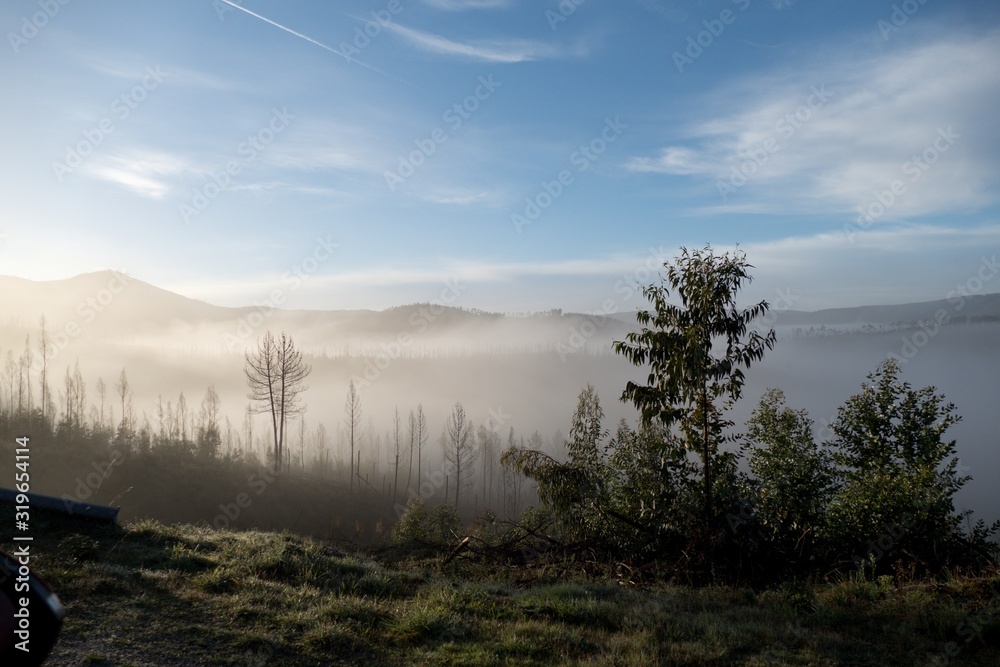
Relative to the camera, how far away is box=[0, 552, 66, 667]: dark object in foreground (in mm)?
2486

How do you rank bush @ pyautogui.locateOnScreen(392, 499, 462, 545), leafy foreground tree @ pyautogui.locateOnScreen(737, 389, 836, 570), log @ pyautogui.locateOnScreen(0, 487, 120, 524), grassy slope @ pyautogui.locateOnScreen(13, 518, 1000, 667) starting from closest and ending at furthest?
grassy slope @ pyautogui.locateOnScreen(13, 518, 1000, 667) < log @ pyautogui.locateOnScreen(0, 487, 120, 524) < leafy foreground tree @ pyautogui.locateOnScreen(737, 389, 836, 570) < bush @ pyautogui.locateOnScreen(392, 499, 462, 545)

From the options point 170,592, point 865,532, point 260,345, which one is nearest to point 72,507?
point 170,592

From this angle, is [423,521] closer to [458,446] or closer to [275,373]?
[275,373]

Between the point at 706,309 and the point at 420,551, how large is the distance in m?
10.6

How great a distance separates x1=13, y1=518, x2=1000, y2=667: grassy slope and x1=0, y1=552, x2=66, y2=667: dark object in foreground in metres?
4.39

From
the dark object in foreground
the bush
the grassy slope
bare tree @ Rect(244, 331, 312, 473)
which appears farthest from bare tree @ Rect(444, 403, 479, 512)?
the dark object in foreground

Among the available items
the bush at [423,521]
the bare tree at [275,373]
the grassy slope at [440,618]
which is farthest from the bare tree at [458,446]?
the grassy slope at [440,618]

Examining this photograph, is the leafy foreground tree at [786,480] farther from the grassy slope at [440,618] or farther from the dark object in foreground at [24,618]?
the dark object in foreground at [24,618]

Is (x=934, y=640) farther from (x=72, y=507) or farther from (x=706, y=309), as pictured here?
(x=72, y=507)

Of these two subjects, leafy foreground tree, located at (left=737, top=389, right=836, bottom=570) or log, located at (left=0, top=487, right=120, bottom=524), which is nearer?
log, located at (left=0, top=487, right=120, bottom=524)

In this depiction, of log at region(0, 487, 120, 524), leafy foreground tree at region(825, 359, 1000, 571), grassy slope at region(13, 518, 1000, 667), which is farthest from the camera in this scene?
log at region(0, 487, 120, 524)

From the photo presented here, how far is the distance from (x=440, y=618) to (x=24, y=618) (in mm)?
6193

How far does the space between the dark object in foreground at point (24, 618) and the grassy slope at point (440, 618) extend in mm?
4393

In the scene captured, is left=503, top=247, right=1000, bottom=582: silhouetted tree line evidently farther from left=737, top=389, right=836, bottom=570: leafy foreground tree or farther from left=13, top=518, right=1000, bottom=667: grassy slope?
left=13, top=518, right=1000, bottom=667: grassy slope
